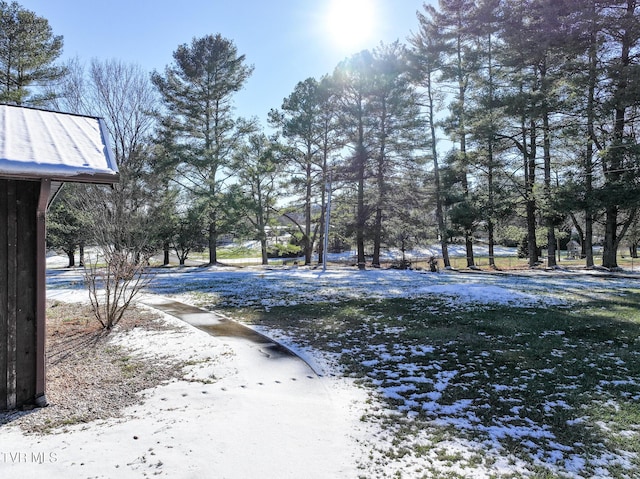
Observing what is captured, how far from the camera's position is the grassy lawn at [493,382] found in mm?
2891

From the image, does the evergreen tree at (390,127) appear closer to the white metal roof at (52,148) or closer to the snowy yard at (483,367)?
the snowy yard at (483,367)

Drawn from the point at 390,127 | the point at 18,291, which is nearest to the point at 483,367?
the point at 18,291

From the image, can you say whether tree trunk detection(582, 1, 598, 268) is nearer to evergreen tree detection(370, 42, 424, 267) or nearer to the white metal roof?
evergreen tree detection(370, 42, 424, 267)

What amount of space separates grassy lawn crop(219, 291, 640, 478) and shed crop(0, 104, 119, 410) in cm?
327

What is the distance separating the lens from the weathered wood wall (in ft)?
11.0

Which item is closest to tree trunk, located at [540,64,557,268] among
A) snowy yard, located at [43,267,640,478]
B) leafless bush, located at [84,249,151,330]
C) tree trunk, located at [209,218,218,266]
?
snowy yard, located at [43,267,640,478]

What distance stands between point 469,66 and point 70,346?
74.9 ft

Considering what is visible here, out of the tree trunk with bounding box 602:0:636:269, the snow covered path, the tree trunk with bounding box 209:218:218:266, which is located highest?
the tree trunk with bounding box 602:0:636:269

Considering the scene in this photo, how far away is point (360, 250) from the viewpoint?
854 inches

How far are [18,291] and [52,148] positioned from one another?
4.61 ft

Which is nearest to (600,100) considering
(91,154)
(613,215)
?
(613,215)

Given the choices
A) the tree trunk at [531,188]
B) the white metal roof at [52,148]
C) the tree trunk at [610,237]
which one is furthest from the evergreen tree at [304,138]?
the white metal roof at [52,148]

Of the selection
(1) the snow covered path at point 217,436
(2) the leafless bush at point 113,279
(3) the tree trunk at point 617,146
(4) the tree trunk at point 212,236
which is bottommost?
(1) the snow covered path at point 217,436

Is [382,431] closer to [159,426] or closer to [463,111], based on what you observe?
[159,426]
